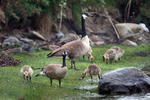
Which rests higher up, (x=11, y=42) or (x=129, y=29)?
(x=129, y=29)

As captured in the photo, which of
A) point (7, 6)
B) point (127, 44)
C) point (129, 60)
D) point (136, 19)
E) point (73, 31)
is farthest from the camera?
point (136, 19)

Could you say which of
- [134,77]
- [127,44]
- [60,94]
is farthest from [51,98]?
[127,44]

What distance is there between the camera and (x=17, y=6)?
2381 cm

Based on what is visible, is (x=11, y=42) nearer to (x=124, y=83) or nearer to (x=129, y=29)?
(x=129, y=29)

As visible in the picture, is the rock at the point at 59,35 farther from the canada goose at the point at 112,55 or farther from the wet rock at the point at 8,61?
the wet rock at the point at 8,61

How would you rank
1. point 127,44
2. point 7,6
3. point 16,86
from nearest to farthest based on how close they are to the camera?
point 16,86, point 7,6, point 127,44

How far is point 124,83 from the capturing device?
1306cm

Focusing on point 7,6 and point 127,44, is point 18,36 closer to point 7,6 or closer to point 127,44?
point 7,6

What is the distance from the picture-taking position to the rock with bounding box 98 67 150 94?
13000 mm

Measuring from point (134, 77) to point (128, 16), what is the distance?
776 inches

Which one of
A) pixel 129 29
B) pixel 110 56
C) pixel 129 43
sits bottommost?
pixel 110 56

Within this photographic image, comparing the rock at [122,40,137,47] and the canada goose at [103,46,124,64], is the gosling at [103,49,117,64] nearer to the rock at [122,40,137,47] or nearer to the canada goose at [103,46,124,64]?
the canada goose at [103,46,124,64]

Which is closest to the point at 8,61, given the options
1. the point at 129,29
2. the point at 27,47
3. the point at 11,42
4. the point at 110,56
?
the point at 27,47

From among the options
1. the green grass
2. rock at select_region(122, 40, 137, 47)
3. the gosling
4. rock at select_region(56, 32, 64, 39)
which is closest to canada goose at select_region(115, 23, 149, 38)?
rock at select_region(122, 40, 137, 47)
